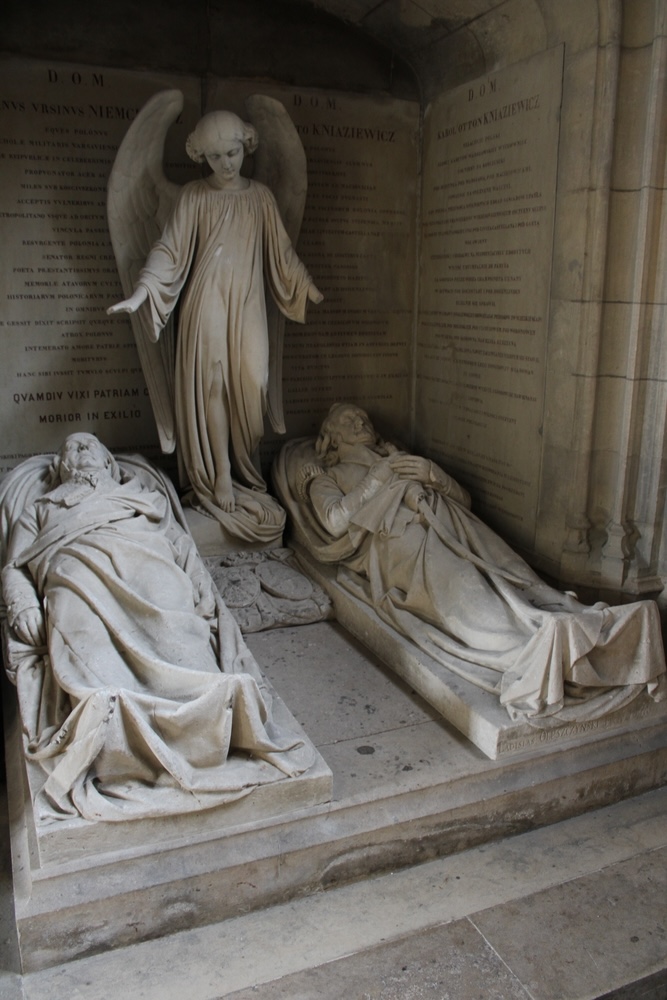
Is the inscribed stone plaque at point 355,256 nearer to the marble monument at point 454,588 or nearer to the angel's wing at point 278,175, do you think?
the angel's wing at point 278,175

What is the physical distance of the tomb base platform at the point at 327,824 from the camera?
270 centimetres

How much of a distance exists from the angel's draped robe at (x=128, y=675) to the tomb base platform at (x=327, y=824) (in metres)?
0.12

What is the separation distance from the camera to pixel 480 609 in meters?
3.79

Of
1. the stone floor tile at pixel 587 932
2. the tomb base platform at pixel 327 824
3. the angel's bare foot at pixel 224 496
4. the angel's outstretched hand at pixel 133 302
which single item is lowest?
the stone floor tile at pixel 587 932

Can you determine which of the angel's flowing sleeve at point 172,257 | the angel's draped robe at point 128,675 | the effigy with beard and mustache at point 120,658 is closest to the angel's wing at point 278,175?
the angel's flowing sleeve at point 172,257

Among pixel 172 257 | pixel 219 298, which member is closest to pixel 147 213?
pixel 172 257

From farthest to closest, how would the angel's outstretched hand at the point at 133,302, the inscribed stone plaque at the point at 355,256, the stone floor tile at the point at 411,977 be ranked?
the inscribed stone plaque at the point at 355,256 → the angel's outstretched hand at the point at 133,302 → the stone floor tile at the point at 411,977

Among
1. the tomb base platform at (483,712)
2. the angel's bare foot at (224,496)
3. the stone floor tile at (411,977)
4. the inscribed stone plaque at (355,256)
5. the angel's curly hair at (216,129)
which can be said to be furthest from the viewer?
the inscribed stone plaque at (355,256)

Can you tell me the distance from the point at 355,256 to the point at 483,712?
3.13 meters

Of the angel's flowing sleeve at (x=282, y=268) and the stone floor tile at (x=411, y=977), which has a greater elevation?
the angel's flowing sleeve at (x=282, y=268)

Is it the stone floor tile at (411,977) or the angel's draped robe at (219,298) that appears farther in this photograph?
the angel's draped robe at (219,298)

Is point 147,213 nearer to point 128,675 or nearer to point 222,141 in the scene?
point 222,141

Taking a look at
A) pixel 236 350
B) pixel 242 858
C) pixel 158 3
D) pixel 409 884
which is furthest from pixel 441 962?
pixel 158 3

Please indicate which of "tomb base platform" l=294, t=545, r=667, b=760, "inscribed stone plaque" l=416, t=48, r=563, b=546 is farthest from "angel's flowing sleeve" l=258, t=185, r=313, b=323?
"tomb base platform" l=294, t=545, r=667, b=760
